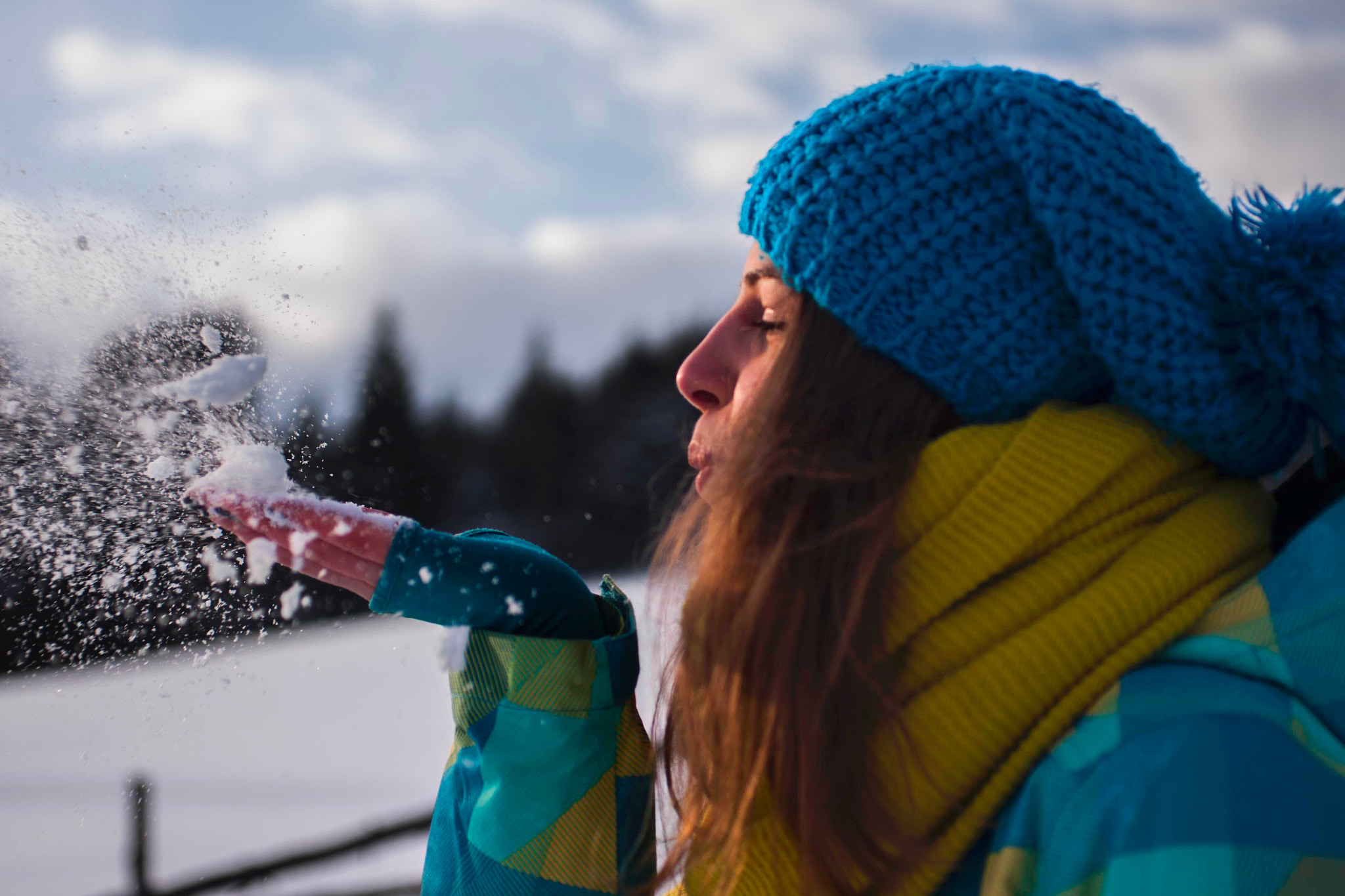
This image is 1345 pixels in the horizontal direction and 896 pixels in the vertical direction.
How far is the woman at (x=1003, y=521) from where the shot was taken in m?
0.74

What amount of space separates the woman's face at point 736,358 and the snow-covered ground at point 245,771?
1.06m

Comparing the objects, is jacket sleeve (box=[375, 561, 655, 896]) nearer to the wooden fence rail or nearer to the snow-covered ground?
the snow-covered ground

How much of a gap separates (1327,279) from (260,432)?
1.39m

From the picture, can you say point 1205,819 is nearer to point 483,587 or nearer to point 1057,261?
point 1057,261

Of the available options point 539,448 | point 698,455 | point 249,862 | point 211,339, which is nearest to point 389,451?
point 539,448

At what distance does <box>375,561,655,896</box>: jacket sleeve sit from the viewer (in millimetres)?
1098

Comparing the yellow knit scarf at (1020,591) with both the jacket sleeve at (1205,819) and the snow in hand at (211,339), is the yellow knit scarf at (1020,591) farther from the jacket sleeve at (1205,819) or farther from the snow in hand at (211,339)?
the snow in hand at (211,339)

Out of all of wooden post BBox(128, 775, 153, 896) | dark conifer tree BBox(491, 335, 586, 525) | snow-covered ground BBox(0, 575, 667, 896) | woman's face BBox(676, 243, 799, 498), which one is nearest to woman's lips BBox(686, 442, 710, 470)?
woman's face BBox(676, 243, 799, 498)

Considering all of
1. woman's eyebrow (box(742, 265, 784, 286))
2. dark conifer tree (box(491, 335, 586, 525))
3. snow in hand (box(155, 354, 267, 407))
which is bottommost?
dark conifer tree (box(491, 335, 586, 525))

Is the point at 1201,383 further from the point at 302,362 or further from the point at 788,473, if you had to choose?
the point at 302,362

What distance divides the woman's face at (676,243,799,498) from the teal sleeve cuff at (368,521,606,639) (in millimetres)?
287

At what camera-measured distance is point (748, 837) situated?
885 mm

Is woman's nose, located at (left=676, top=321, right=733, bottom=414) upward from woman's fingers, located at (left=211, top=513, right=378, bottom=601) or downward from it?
upward

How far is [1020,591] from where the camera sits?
812 millimetres
